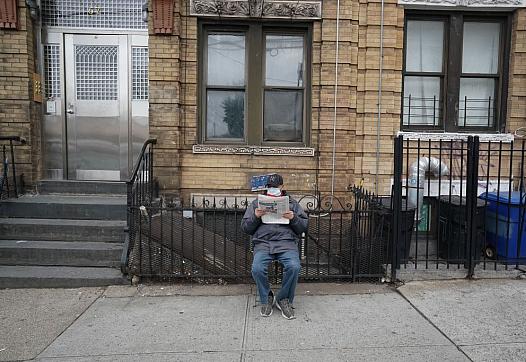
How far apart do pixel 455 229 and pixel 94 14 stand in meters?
6.36

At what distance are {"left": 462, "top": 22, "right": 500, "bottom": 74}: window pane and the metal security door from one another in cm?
555

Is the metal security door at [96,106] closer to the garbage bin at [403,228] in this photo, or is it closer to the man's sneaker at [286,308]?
the man's sneaker at [286,308]

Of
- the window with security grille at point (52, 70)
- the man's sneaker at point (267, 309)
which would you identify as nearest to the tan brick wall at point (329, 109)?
the window with security grille at point (52, 70)

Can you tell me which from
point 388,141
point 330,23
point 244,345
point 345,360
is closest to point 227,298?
point 244,345

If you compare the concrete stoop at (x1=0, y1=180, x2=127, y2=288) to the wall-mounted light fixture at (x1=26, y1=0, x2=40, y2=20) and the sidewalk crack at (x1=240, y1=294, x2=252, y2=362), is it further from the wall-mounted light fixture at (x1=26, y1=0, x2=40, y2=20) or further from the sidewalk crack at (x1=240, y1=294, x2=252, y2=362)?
the wall-mounted light fixture at (x1=26, y1=0, x2=40, y2=20)

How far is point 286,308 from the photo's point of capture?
15.5ft

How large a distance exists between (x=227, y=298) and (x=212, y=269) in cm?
70

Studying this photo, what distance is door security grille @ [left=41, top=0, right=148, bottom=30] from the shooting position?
24.5 ft

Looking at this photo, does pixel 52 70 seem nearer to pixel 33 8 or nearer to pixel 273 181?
pixel 33 8

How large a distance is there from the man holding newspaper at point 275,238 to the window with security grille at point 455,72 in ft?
12.0

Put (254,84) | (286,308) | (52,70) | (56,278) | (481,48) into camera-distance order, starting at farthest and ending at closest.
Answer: (481,48)
(52,70)
(254,84)
(56,278)
(286,308)

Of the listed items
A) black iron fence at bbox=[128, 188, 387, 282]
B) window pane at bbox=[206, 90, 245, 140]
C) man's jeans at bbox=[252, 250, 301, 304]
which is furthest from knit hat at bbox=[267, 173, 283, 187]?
window pane at bbox=[206, 90, 245, 140]

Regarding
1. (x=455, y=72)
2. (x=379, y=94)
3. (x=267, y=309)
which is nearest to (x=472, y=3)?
(x=455, y=72)

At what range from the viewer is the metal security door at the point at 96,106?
7488 mm
